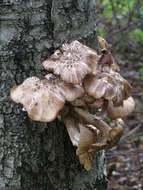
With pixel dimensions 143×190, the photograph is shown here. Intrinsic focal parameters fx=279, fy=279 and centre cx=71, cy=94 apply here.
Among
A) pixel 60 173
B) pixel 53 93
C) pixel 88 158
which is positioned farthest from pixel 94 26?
pixel 60 173

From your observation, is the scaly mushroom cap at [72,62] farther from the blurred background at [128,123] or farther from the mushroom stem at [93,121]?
the blurred background at [128,123]

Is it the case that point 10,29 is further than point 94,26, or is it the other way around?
point 94,26

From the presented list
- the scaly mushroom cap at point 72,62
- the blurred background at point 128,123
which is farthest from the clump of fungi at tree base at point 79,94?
the blurred background at point 128,123

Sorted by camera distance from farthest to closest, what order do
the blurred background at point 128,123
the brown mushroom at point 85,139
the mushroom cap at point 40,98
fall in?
the blurred background at point 128,123 < the brown mushroom at point 85,139 < the mushroom cap at point 40,98

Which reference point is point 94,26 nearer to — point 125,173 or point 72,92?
point 72,92

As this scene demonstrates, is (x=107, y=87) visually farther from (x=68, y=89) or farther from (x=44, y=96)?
(x=44, y=96)

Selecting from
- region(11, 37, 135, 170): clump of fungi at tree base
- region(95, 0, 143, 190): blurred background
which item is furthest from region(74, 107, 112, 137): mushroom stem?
region(95, 0, 143, 190): blurred background

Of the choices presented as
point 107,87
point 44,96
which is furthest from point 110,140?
point 44,96
